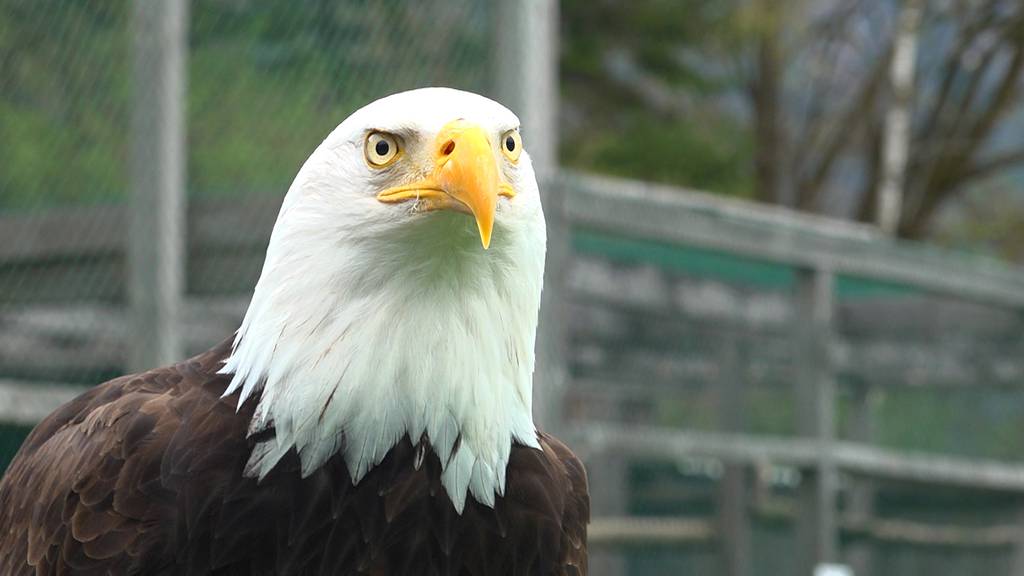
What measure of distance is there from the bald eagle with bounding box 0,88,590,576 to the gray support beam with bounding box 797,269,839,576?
11.9ft

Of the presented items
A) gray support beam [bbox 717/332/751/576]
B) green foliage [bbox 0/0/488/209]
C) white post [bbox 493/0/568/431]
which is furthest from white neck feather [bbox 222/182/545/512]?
gray support beam [bbox 717/332/751/576]

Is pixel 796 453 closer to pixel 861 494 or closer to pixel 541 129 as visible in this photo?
pixel 861 494

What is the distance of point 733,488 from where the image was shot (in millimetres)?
6301

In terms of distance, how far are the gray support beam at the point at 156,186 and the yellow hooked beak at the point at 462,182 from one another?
2122 mm

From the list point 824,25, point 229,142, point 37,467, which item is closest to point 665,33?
point 824,25

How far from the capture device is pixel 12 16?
4.86m

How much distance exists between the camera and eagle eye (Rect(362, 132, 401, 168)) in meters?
2.62

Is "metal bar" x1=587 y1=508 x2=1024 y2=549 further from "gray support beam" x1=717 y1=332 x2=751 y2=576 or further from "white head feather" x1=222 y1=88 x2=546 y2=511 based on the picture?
"white head feather" x1=222 y1=88 x2=546 y2=511

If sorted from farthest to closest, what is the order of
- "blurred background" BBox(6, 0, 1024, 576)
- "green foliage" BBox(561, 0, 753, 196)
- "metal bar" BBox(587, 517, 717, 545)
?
"green foliage" BBox(561, 0, 753, 196)
"metal bar" BBox(587, 517, 717, 545)
"blurred background" BBox(6, 0, 1024, 576)

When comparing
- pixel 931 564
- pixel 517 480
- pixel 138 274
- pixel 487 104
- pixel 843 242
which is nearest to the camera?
pixel 487 104

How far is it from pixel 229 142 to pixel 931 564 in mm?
4260

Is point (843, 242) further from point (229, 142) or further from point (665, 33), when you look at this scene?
point (665, 33)

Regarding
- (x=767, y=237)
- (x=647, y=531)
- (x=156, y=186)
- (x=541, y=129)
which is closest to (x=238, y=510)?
(x=156, y=186)

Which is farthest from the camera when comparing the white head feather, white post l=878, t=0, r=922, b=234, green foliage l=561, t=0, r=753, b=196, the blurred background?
white post l=878, t=0, r=922, b=234
